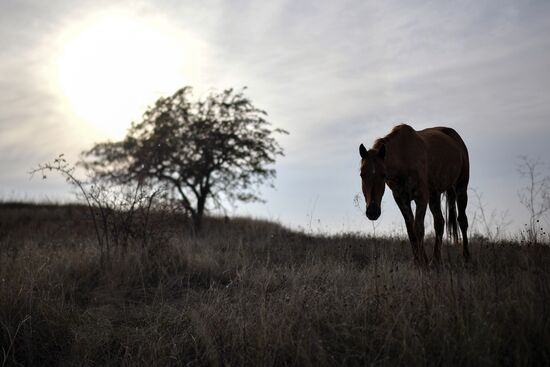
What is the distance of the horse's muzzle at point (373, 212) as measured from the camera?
654cm

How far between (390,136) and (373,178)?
4.89 feet

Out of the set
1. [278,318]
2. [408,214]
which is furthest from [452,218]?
[278,318]

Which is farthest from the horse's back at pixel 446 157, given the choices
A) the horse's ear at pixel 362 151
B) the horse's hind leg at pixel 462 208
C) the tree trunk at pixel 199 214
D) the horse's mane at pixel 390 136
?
the tree trunk at pixel 199 214

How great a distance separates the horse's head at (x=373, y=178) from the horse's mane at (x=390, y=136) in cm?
69

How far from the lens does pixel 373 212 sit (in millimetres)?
6562

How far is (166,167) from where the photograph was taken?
19656mm

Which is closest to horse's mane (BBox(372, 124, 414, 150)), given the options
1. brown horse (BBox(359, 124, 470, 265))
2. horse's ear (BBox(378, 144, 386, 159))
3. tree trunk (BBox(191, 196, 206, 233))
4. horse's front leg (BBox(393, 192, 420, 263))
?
brown horse (BBox(359, 124, 470, 265))

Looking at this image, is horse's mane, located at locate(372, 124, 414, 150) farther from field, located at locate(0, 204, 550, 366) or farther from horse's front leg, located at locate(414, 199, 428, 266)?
field, located at locate(0, 204, 550, 366)

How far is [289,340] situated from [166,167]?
53.0 ft

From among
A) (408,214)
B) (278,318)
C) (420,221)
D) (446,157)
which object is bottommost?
(278,318)

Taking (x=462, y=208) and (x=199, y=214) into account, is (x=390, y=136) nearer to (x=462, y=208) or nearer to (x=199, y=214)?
(x=462, y=208)

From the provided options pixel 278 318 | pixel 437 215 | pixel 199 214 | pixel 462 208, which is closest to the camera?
pixel 278 318

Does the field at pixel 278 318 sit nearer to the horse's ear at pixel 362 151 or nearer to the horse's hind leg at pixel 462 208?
the horse's hind leg at pixel 462 208

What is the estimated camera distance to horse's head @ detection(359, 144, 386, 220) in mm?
6586
